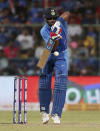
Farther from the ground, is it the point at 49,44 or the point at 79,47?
the point at 49,44

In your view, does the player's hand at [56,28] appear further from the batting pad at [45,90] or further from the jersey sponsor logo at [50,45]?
the batting pad at [45,90]

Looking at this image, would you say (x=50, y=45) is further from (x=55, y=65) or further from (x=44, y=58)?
(x=55, y=65)

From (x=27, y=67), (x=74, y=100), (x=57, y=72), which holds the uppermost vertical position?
(x=57, y=72)

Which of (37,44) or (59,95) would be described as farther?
(37,44)

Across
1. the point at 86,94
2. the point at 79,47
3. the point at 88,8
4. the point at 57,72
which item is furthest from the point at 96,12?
the point at 57,72

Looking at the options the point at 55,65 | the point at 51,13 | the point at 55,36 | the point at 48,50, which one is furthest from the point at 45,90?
the point at 51,13

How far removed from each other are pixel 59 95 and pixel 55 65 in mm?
537

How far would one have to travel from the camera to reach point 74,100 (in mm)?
15523

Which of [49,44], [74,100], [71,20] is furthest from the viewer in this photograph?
[71,20]

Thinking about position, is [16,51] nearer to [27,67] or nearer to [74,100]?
[27,67]

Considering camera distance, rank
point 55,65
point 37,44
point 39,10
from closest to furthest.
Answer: point 55,65, point 37,44, point 39,10

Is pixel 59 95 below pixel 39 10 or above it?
below

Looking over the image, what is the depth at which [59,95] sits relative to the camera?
927 centimetres

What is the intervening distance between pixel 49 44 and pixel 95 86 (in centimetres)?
664
